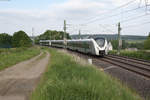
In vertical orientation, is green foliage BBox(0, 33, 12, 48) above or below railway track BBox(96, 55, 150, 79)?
above

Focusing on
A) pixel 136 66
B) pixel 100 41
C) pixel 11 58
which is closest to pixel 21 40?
pixel 11 58

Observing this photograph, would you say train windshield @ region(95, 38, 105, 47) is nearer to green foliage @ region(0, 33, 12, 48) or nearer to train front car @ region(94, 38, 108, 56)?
train front car @ region(94, 38, 108, 56)

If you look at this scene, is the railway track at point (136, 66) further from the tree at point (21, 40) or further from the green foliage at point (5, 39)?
the green foliage at point (5, 39)

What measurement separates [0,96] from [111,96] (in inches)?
181

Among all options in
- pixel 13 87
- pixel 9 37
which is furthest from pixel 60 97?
pixel 9 37

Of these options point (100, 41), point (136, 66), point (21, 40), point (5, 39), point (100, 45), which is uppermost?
point (5, 39)

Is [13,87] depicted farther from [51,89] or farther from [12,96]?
[51,89]

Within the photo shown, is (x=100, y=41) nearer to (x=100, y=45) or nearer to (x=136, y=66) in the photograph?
(x=100, y=45)

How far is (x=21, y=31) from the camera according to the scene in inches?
3209

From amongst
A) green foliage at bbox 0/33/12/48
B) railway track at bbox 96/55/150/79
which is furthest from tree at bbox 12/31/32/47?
railway track at bbox 96/55/150/79

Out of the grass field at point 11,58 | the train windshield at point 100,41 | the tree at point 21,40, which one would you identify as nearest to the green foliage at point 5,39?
the tree at point 21,40

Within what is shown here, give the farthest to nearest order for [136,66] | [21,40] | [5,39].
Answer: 1. [5,39]
2. [21,40]
3. [136,66]

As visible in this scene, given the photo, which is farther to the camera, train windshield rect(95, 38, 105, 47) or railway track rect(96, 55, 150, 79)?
train windshield rect(95, 38, 105, 47)

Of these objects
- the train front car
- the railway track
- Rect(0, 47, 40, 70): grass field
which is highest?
the train front car
